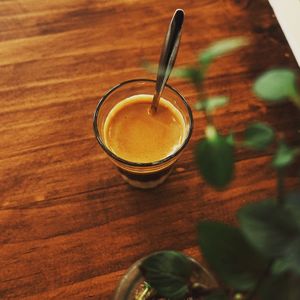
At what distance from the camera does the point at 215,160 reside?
1.11ft

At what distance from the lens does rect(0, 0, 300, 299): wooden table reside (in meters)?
0.85

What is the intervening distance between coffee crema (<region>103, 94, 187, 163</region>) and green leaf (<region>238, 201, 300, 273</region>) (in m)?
0.56

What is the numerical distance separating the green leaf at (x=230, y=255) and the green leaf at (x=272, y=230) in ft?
0.12

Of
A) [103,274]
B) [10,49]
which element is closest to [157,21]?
[10,49]

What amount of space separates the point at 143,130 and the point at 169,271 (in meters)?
0.47

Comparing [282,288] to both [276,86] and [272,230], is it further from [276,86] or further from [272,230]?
[276,86]

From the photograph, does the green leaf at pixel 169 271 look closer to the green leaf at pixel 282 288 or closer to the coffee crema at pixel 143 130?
the green leaf at pixel 282 288

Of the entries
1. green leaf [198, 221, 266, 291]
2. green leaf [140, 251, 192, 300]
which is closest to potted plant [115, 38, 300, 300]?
green leaf [198, 221, 266, 291]

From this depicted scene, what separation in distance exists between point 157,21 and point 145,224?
0.56 m

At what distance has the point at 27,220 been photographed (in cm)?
87

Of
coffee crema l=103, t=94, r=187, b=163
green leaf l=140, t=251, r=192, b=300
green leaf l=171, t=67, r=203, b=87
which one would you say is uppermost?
green leaf l=171, t=67, r=203, b=87

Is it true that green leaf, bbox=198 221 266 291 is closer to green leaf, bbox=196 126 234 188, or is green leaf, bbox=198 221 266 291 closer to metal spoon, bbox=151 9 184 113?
green leaf, bbox=196 126 234 188

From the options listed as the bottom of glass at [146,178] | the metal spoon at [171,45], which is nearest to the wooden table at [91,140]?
the bottom of glass at [146,178]

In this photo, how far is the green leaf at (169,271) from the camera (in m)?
0.50
